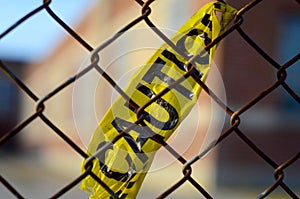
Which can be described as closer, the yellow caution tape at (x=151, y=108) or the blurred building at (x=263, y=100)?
the yellow caution tape at (x=151, y=108)

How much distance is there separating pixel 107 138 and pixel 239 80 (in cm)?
648

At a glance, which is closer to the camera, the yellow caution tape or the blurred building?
the yellow caution tape

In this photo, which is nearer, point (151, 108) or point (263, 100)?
point (151, 108)

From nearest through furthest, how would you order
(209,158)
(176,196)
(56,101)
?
(176,196), (209,158), (56,101)

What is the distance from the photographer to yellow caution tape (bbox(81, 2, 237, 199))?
1.10 m

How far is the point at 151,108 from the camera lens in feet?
3.69

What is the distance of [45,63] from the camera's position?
16.6 meters

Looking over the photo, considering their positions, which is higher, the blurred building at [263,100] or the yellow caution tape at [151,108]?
the yellow caution tape at [151,108]

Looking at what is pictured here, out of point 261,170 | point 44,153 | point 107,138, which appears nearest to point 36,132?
point 44,153

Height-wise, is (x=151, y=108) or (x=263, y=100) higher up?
(x=151, y=108)

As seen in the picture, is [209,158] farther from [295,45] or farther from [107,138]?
[107,138]

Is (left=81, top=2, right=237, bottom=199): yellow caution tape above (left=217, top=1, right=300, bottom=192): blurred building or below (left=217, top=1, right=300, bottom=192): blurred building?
above

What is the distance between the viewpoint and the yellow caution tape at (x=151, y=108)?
3.60 feet

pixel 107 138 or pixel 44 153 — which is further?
pixel 44 153
